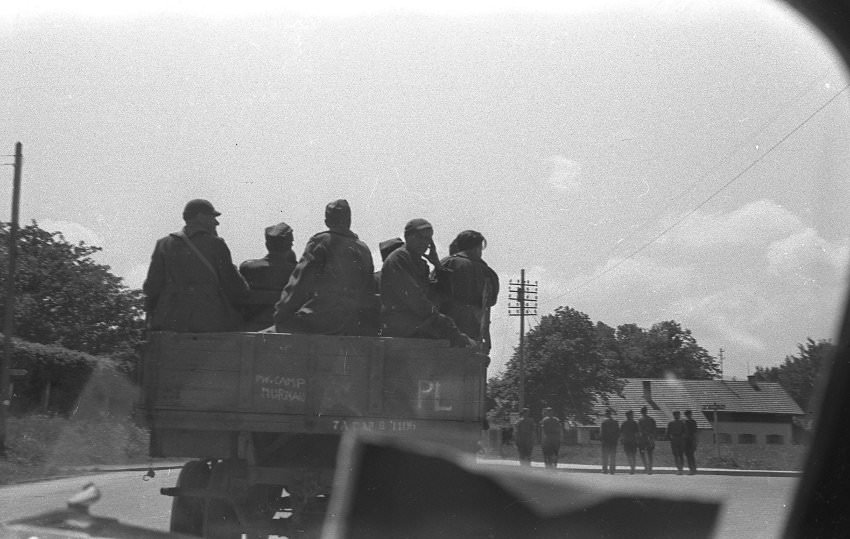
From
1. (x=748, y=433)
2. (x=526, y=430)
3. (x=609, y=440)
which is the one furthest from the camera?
(x=748, y=433)

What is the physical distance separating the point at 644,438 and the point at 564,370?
358 centimetres

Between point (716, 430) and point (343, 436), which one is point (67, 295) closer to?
point (343, 436)

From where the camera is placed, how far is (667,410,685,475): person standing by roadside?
51.7ft

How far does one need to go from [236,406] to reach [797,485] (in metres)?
3.42

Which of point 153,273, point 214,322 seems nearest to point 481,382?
point 214,322

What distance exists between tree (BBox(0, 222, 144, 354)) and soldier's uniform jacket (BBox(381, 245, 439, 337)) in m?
6.61

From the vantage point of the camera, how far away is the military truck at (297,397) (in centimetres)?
598

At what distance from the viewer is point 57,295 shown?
52.9 feet

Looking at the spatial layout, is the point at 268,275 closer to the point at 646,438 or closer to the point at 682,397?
the point at 646,438

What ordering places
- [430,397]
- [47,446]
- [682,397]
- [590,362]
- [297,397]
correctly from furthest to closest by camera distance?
[682,397] < [47,446] < [590,362] < [430,397] < [297,397]

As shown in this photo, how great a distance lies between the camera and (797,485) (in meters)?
5.48

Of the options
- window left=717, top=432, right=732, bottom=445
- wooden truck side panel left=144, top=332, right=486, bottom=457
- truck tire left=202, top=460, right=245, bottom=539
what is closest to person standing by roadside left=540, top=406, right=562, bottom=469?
window left=717, top=432, right=732, bottom=445

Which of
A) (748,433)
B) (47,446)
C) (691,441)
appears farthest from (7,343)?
(748,433)

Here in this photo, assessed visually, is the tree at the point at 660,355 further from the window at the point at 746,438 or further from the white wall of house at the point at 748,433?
the window at the point at 746,438
